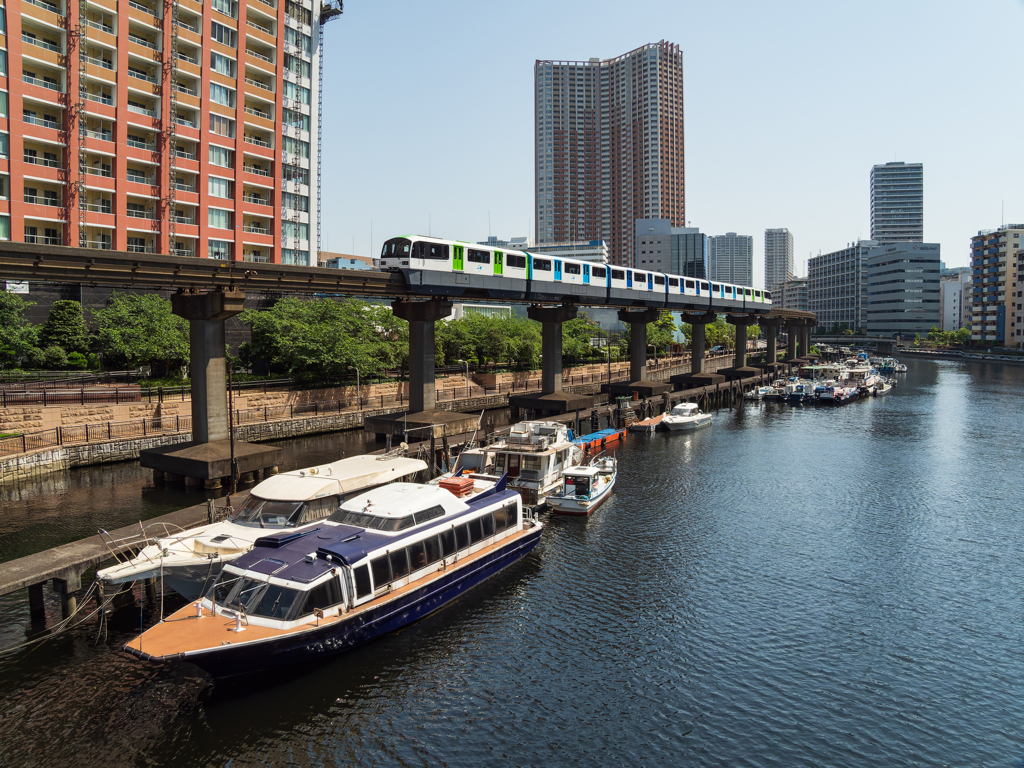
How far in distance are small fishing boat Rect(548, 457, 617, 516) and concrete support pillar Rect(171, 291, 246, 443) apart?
768 inches

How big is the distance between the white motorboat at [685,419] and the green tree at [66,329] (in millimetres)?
51826

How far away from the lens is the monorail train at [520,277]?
47.7 meters

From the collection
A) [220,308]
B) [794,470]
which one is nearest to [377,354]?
[220,308]

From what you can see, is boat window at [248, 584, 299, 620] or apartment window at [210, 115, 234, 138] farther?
apartment window at [210, 115, 234, 138]

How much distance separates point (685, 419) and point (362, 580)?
46.7m

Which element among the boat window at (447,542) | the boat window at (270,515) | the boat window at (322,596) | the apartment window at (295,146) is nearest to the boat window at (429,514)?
the boat window at (447,542)

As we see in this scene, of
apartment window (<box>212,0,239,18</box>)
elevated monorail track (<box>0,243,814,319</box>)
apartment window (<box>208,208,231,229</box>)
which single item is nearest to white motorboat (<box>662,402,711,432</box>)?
elevated monorail track (<box>0,243,814,319</box>)

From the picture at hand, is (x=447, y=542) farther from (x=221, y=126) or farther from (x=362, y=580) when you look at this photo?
(x=221, y=126)

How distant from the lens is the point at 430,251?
47906mm

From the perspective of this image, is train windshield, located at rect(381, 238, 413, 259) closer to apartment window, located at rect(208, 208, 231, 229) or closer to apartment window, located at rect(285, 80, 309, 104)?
apartment window, located at rect(208, 208, 231, 229)

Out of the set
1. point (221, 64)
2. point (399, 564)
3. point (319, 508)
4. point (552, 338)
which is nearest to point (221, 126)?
point (221, 64)

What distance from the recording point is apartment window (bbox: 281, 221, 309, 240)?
8612 cm

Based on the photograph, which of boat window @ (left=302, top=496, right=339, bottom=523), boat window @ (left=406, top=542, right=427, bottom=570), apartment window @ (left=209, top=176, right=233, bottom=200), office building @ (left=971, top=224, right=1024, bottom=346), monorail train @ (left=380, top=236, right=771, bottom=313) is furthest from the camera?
office building @ (left=971, top=224, right=1024, bottom=346)

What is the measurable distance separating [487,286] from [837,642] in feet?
123
